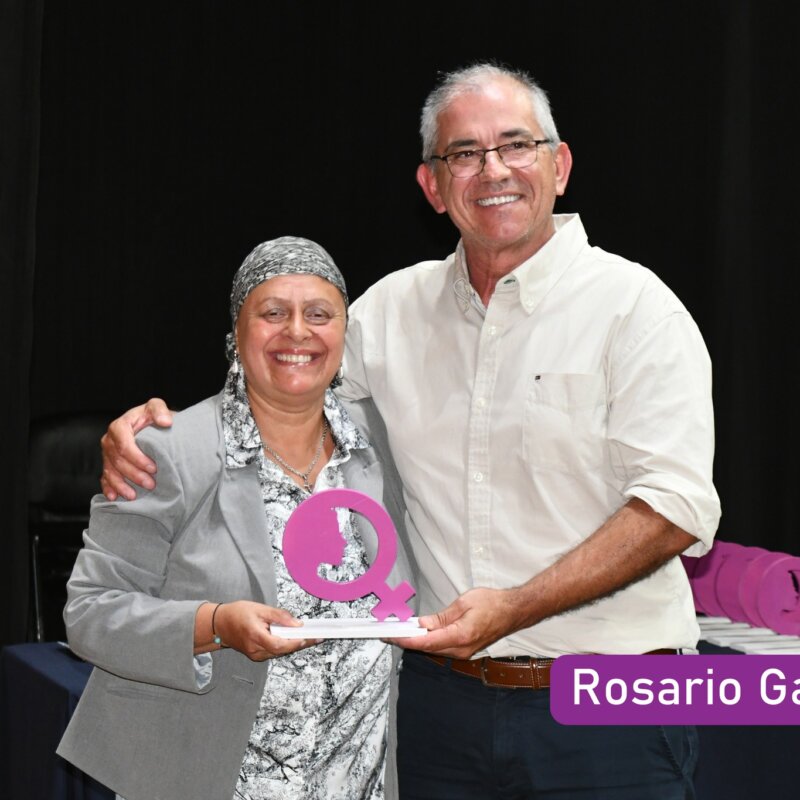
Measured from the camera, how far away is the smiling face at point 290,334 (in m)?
2.20

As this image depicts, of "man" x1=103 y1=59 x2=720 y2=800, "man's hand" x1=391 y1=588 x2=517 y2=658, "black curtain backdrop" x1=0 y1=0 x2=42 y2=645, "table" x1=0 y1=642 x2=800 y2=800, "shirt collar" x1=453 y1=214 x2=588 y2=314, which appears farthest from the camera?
"black curtain backdrop" x1=0 y1=0 x2=42 y2=645

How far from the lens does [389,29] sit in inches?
217

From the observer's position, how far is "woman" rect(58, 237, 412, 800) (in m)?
2.06

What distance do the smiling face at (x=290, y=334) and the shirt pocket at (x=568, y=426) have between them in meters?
0.38

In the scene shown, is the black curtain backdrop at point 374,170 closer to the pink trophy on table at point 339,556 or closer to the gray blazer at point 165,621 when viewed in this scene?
the gray blazer at point 165,621

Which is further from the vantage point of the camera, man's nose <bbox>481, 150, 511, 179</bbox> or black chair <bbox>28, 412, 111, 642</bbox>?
black chair <bbox>28, 412, 111, 642</bbox>

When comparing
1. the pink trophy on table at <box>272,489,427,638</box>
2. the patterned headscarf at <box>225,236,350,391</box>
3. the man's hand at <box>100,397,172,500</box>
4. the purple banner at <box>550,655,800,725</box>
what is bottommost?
the purple banner at <box>550,655,800,725</box>

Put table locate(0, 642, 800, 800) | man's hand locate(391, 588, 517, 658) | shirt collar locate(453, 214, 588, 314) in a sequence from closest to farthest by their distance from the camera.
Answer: man's hand locate(391, 588, 517, 658) < shirt collar locate(453, 214, 588, 314) < table locate(0, 642, 800, 800)

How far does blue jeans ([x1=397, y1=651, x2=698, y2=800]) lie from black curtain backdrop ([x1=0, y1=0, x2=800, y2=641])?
3084 millimetres

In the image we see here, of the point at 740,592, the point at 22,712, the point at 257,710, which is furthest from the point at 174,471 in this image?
the point at 740,592

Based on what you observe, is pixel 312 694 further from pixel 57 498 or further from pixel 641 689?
pixel 57 498

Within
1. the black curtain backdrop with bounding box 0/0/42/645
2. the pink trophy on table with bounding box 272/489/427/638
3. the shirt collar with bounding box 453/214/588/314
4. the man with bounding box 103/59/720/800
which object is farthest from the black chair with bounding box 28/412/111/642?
the pink trophy on table with bounding box 272/489/427/638

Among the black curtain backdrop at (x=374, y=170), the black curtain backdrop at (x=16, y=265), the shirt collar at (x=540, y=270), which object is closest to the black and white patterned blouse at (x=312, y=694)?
the shirt collar at (x=540, y=270)

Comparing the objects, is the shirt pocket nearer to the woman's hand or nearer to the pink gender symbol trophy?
the pink gender symbol trophy
